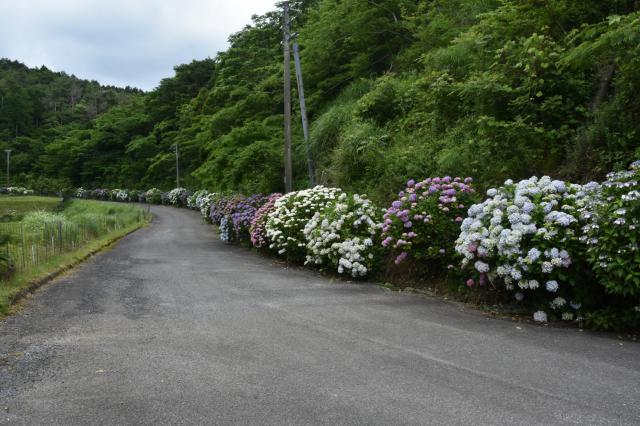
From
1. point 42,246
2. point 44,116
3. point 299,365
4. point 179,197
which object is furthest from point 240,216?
point 44,116

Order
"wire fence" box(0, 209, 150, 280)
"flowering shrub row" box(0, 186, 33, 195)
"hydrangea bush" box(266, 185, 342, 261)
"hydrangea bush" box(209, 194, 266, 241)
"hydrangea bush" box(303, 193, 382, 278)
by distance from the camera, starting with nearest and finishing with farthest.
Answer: "wire fence" box(0, 209, 150, 280)
"hydrangea bush" box(303, 193, 382, 278)
"hydrangea bush" box(266, 185, 342, 261)
"hydrangea bush" box(209, 194, 266, 241)
"flowering shrub row" box(0, 186, 33, 195)

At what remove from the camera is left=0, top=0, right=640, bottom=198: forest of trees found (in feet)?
28.8

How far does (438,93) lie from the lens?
11.9m

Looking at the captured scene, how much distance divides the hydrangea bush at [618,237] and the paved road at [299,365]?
29.3 inches

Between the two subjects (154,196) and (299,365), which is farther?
(154,196)

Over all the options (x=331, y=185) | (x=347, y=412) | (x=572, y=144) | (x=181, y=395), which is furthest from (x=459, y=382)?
(x=331, y=185)

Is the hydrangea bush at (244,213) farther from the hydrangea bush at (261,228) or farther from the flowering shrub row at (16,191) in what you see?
the flowering shrub row at (16,191)

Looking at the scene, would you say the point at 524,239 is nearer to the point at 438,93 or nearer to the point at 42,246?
the point at 438,93

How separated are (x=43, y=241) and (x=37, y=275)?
4.83 meters

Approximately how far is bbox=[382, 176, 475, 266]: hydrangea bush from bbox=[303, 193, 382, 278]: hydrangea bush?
98 cm

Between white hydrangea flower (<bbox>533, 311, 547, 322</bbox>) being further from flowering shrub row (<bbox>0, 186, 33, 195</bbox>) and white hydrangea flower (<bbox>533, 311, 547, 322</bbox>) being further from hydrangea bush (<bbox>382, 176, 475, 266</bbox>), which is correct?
flowering shrub row (<bbox>0, 186, 33, 195</bbox>)

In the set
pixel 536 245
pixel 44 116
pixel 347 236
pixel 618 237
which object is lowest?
pixel 347 236

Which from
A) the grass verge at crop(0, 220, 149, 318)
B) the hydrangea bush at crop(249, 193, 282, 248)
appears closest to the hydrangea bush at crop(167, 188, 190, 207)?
the grass verge at crop(0, 220, 149, 318)

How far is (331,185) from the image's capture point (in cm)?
1616
